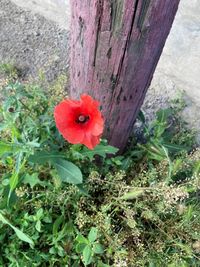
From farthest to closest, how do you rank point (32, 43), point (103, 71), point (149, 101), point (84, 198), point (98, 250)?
A: 1. point (32, 43)
2. point (149, 101)
3. point (84, 198)
4. point (98, 250)
5. point (103, 71)

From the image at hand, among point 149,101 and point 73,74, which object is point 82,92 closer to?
point 73,74

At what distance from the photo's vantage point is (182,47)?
2238 mm

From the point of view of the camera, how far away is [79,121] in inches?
51.8

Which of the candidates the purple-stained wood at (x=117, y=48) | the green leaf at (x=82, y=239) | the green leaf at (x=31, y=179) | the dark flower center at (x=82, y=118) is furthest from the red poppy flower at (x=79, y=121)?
the green leaf at (x=82, y=239)

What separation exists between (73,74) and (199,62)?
1.03 metres

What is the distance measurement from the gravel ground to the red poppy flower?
901 millimetres

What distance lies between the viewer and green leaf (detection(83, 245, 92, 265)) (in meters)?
1.41

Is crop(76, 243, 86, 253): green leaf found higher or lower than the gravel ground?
lower

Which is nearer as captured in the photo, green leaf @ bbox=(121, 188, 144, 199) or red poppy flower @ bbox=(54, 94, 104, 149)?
red poppy flower @ bbox=(54, 94, 104, 149)

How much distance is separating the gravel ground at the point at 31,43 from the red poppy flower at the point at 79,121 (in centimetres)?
90

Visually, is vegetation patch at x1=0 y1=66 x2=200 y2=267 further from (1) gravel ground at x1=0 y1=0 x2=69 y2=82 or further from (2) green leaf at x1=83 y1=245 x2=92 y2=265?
(1) gravel ground at x1=0 y1=0 x2=69 y2=82

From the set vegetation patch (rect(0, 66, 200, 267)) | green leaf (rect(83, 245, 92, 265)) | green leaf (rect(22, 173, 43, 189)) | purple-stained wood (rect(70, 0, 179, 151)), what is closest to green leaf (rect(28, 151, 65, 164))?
vegetation patch (rect(0, 66, 200, 267))

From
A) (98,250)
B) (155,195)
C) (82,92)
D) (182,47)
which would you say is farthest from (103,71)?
(182,47)

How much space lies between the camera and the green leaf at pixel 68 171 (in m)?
1.41
